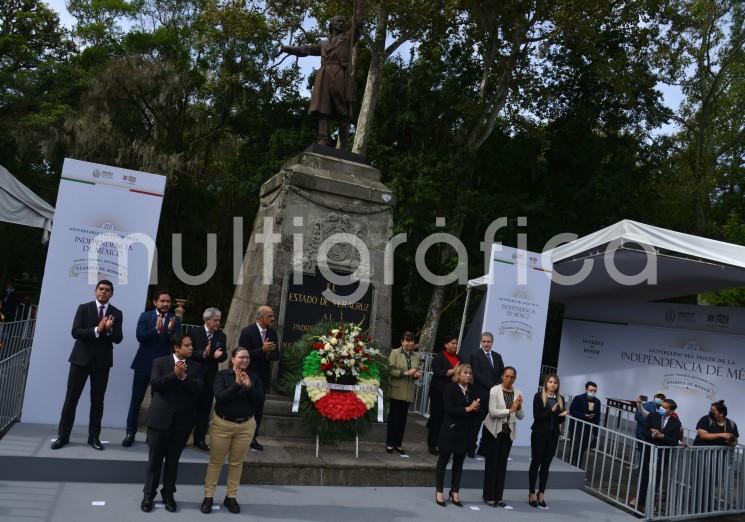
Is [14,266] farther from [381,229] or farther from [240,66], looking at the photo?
[381,229]

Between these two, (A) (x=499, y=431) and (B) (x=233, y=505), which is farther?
(A) (x=499, y=431)

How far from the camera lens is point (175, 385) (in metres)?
5.29

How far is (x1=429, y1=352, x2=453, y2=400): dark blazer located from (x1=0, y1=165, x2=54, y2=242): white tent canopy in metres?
7.48

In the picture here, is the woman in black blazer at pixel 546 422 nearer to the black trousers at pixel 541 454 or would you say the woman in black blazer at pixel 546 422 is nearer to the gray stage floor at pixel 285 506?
the black trousers at pixel 541 454

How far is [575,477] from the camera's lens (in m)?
8.17

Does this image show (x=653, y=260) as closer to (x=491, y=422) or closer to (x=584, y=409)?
(x=584, y=409)

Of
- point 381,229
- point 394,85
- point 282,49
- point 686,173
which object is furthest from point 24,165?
point 686,173

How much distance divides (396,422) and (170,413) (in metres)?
3.38

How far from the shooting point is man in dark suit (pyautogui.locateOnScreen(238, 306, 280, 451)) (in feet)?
22.5

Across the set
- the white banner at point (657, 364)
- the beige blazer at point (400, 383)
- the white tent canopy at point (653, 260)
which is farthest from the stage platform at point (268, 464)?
the white banner at point (657, 364)

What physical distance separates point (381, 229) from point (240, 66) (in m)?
15.7

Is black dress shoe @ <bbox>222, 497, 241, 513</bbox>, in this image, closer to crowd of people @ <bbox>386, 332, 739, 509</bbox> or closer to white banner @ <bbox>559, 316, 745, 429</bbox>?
crowd of people @ <bbox>386, 332, 739, 509</bbox>

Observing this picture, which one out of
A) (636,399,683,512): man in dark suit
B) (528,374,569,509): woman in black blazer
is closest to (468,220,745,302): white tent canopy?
(636,399,683,512): man in dark suit

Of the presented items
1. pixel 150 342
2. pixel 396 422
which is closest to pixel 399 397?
pixel 396 422
